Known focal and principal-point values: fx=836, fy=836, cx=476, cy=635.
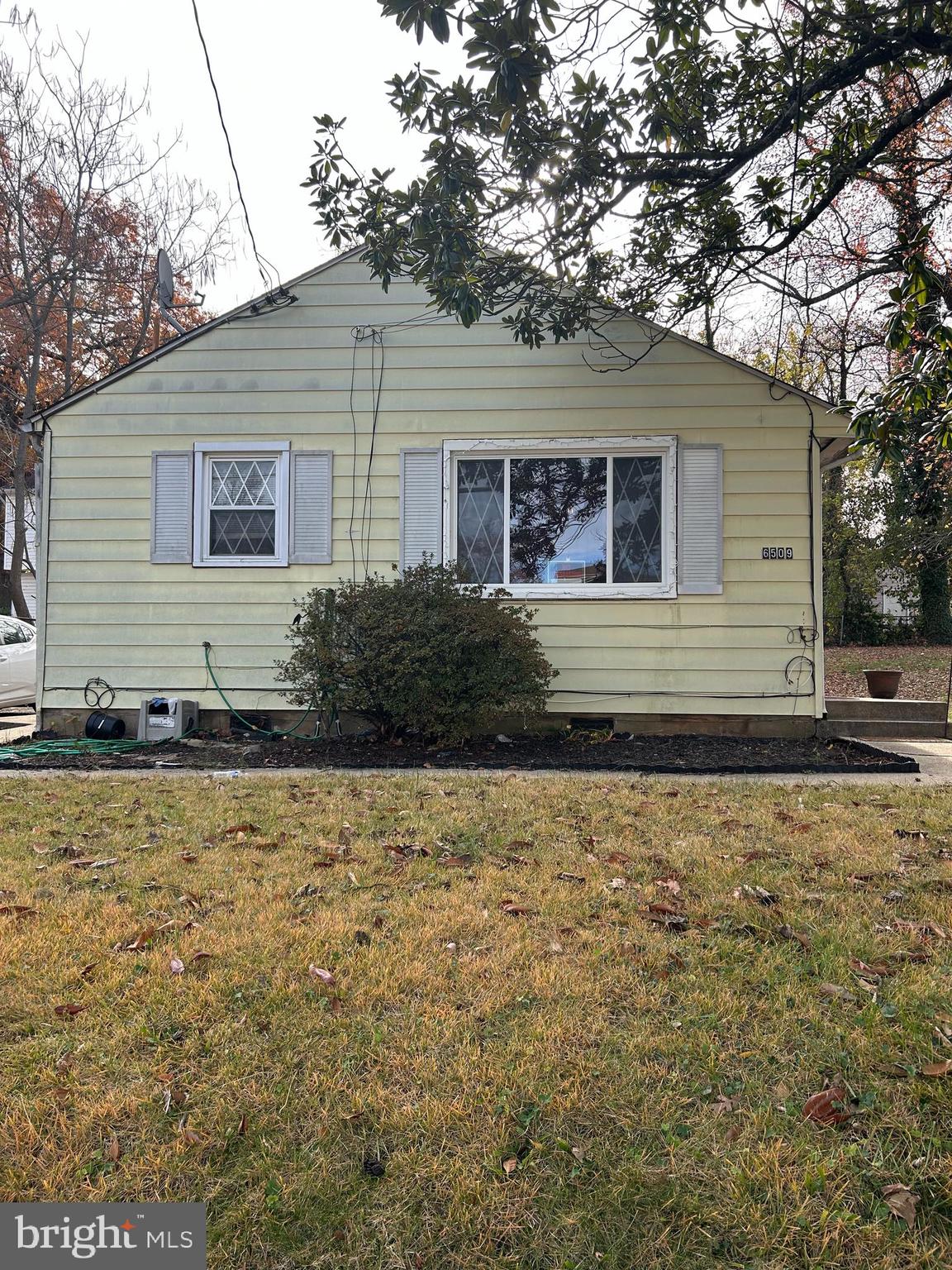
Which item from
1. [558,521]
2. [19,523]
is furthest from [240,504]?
[19,523]

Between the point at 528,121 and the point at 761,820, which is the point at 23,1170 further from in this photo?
the point at 528,121

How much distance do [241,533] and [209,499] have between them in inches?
20.3

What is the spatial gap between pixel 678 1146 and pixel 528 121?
623cm

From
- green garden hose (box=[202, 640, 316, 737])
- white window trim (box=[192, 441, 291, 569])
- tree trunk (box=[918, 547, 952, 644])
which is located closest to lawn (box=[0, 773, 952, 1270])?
green garden hose (box=[202, 640, 316, 737])

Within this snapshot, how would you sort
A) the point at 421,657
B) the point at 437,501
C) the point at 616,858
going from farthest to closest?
the point at 437,501 → the point at 421,657 → the point at 616,858

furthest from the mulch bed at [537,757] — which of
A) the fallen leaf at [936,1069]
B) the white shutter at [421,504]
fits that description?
the fallen leaf at [936,1069]

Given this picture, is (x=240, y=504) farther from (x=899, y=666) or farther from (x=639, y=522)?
(x=899, y=666)

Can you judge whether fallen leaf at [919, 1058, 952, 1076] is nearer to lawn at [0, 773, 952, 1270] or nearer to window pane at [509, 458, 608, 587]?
lawn at [0, 773, 952, 1270]

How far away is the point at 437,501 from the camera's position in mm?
8625

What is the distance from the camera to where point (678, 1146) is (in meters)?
1.93

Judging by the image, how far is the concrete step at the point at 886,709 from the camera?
29.8 ft

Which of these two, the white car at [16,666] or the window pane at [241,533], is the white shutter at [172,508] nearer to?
the window pane at [241,533]

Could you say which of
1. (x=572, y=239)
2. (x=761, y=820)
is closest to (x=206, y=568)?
(x=572, y=239)
